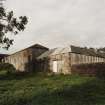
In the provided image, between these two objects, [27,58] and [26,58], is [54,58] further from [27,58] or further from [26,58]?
A: [26,58]

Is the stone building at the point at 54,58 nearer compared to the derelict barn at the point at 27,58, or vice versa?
the stone building at the point at 54,58

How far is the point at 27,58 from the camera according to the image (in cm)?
4806

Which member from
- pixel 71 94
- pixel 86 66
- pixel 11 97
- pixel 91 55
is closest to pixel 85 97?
pixel 71 94

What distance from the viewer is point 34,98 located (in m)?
16.1

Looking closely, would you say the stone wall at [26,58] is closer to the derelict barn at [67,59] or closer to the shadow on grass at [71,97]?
the derelict barn at [67,59]

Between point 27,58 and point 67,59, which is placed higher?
point 27,58

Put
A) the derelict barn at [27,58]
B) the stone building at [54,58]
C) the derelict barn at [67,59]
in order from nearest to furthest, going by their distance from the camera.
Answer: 1. the derelict barn at [67,59]
2. the stone building at [54,58]
3. the derelict barn at [27,58]

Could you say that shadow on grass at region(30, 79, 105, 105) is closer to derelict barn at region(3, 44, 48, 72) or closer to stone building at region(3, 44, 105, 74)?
stone building at region(3, 44, 105, 74)

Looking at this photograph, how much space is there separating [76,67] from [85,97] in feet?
61.4

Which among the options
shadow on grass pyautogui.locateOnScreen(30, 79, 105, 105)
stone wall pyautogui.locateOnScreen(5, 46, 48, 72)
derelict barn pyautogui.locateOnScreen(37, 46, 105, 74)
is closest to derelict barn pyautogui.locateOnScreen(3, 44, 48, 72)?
stone wall pyautogui.locateOnScreen(5, 46, 48, 72)

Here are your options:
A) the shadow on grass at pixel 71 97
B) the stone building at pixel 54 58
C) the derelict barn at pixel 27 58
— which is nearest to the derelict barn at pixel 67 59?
the stone building at pixel 54 58

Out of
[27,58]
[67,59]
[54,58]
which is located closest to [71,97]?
[67,59]

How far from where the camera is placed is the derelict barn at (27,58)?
4775 centimetres

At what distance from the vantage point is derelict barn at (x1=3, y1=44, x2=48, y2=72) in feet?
157
